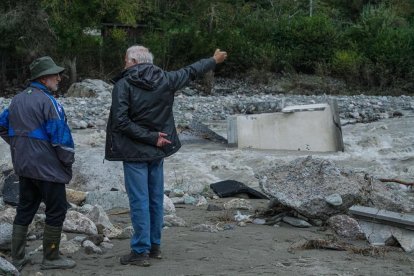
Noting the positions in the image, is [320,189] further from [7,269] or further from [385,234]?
[7,269]

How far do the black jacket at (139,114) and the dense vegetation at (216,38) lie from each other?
80.3 feet

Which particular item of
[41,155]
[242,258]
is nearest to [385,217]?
[242,258]

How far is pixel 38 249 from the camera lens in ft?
19.7

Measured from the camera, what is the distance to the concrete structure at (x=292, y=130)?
15930mm

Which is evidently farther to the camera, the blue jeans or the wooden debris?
the wooden debris

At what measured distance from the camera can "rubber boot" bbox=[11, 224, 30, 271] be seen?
5.43 metres

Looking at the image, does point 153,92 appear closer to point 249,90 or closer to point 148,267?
point 148,267

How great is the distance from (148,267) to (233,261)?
0.66 metres

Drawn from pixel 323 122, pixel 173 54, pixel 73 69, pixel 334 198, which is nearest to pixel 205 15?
pixel 173 54

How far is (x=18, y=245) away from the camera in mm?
5426

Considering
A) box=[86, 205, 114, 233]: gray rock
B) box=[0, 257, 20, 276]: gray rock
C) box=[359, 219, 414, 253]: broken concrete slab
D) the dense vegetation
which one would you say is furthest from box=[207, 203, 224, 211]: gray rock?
the dense vegetation

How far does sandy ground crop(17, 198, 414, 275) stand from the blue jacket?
2.45 ft

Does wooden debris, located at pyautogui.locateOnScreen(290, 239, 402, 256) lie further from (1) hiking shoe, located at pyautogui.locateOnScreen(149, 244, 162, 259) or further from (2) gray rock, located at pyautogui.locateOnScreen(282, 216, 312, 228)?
(1) hiking shoe, located at pyautogui.locateOnScreen(149, 244, 162, 259)

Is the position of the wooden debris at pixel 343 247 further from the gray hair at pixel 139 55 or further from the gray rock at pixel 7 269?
the gray rock at pixel 7 269
